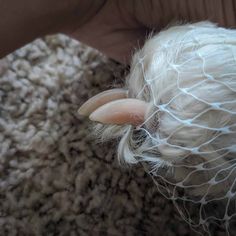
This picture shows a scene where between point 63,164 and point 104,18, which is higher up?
point 104,18

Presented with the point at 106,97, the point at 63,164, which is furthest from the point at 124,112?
the point at 63,164

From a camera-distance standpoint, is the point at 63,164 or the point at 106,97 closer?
the point at 106,97

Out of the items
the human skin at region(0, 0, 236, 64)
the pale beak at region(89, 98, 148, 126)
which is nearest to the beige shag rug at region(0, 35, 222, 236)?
the human skin at region(0, 0, 236, 64)

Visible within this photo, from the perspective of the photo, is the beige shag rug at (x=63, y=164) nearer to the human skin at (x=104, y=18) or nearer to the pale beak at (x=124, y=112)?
the human skin at (x=104, y=18)

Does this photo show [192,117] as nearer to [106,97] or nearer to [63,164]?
[106,97]

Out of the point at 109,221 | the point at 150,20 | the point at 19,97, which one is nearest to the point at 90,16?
the point at 150,20

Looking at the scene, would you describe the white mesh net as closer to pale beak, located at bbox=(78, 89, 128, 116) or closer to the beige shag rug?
pale beak, located at bbox=(78, 89, 128, 116)
